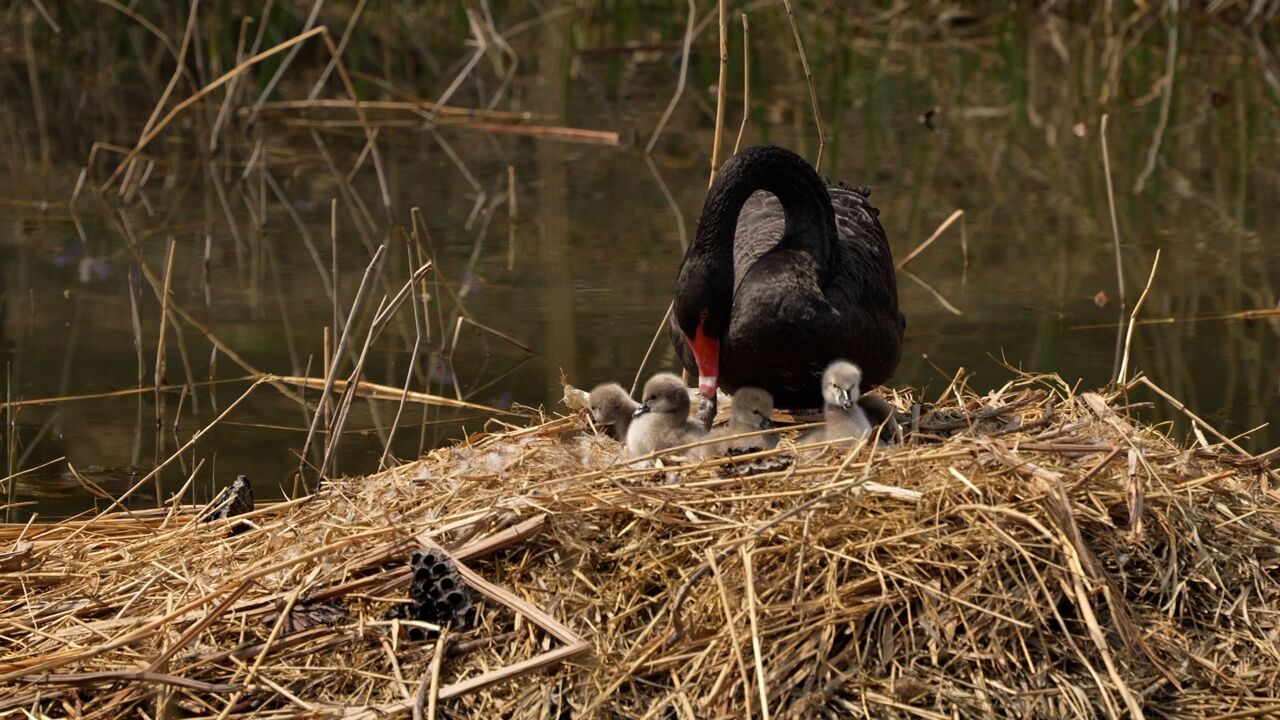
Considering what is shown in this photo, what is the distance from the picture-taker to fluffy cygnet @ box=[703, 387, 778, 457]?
386cm

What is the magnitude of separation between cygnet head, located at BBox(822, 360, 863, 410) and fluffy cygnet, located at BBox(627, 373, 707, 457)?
1.13ft

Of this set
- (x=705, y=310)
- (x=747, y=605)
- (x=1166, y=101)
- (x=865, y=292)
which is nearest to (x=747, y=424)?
(x=705, y=310)

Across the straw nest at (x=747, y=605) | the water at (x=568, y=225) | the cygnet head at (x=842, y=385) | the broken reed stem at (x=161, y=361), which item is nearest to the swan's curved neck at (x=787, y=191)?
the cygnet head at (x=842, y=385)

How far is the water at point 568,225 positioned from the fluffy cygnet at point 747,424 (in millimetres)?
1521

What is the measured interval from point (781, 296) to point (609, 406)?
0.54m

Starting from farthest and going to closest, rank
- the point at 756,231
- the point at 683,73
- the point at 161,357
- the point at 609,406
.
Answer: the point at 683,73
the point at 161,357
the point at 756,231
the point at 609,406

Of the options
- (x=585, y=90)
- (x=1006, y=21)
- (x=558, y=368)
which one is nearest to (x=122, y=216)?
(x=558, y=368)

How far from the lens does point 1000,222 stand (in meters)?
7.88

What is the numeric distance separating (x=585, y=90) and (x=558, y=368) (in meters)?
5.32

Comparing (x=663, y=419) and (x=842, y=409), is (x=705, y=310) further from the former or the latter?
(x=842, y=409)

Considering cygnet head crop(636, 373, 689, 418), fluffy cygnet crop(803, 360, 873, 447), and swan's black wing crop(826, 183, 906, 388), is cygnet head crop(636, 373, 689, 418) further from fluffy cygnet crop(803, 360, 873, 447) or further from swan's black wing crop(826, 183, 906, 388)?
swan's black wing crop(826, 183, 906, 388)

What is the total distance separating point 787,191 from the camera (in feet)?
15.3

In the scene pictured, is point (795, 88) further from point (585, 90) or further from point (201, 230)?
point (201, 230)

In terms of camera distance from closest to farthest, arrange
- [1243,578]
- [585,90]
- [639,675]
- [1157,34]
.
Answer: [639,675], [1243,578], [585,90], [1157,34]
